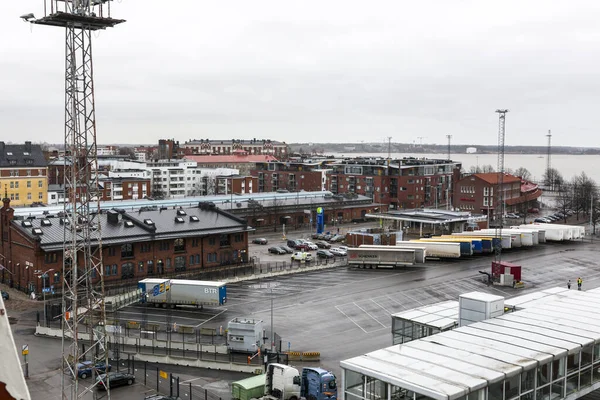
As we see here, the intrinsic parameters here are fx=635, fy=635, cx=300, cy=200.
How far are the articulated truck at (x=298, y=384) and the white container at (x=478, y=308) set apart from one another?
6.65 metres

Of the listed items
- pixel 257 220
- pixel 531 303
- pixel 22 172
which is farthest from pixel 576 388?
pixel 22 172

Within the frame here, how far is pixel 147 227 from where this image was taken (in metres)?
55.2

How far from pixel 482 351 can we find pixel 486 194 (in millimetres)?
85976

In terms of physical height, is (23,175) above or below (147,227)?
above

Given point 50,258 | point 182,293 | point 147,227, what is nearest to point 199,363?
point 182,293

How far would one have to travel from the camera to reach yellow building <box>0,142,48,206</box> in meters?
100

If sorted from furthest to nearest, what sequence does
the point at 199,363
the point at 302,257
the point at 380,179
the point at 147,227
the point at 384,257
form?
the point at 380,179, the point at 302,257, the point at 384,257, the point at 147,227, the point at 199,363

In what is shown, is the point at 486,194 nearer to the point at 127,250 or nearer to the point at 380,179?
the point at 380,179

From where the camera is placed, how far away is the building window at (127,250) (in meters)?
53.3

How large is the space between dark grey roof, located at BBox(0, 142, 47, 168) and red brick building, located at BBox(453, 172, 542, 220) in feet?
230

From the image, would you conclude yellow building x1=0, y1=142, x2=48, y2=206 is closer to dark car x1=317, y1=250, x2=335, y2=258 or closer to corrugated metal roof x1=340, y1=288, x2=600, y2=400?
dark car x1=317, y1=250, x2=335, y2=258

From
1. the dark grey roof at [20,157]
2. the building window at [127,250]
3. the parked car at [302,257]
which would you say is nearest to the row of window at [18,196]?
the dark grey roof at [20,157]

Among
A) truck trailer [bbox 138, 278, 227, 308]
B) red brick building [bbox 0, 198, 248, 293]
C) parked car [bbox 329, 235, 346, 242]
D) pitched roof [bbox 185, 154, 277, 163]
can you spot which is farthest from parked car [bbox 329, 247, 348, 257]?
pitched roof [bbox 185, 154, 277, 163]

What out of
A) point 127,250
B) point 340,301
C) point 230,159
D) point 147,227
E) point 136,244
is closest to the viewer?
point 340,301
